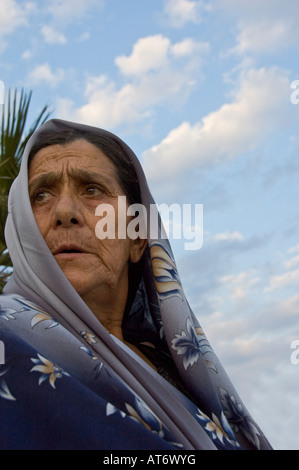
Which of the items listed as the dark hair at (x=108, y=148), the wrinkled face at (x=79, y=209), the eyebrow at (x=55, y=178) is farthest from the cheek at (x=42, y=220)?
the dark hair at (x=108, y=148)

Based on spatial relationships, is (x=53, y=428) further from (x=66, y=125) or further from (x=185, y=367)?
(x=66, y=125)

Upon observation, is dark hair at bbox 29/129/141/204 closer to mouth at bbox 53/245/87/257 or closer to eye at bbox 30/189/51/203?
eye at bbox 30/189/51/203

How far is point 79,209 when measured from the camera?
8.66 feet

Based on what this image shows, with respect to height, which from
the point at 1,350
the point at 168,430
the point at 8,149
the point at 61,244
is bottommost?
the point at 168,430

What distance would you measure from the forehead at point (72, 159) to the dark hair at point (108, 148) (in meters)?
0.02

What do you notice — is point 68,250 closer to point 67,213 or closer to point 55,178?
point 67,213

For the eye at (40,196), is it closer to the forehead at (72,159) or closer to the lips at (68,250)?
the forehead at (72,159)

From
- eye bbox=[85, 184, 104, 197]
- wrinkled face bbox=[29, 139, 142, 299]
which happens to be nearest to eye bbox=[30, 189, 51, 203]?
wrinkled face bbox=[29, 139, 142, 299]

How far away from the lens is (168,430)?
186 centimetres

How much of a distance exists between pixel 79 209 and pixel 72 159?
0.26 m

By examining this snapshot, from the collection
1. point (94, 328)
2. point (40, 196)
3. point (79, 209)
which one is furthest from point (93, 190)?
point (94, 328)

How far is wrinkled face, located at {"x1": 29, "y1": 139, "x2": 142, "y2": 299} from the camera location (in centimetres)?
257
